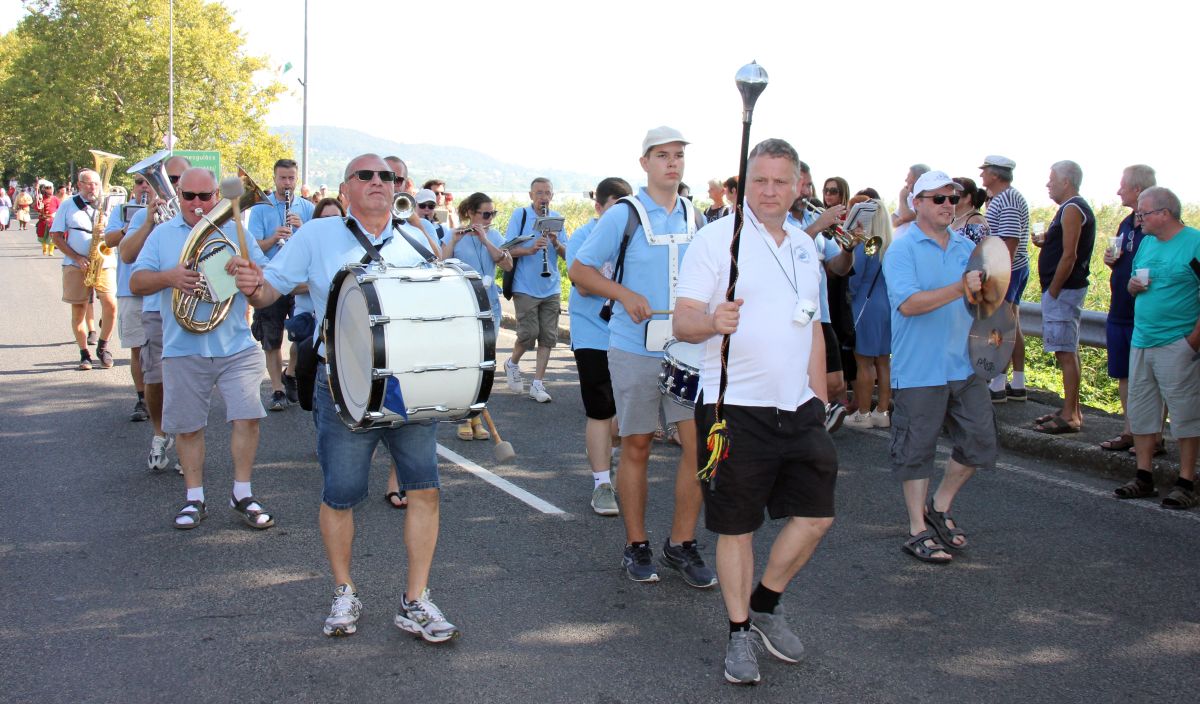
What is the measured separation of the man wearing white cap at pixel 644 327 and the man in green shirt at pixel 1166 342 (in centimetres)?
319

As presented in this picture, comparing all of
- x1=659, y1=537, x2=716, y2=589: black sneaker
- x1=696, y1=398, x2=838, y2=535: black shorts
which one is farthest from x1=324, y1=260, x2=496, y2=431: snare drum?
x1=659, y1=537, x2=716, y2=589: black sneaker

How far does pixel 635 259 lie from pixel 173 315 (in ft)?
8.67

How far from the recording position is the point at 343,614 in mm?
4523

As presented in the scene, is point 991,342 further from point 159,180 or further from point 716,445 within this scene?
point 159,180

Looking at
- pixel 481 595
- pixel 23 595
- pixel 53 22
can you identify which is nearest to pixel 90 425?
pixel 23 595

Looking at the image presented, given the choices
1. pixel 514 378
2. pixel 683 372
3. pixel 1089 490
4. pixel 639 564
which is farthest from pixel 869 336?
pixel 683 372

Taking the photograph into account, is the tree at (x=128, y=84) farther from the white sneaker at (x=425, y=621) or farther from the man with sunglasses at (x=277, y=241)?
the white sneaker at (x=425, y=621)

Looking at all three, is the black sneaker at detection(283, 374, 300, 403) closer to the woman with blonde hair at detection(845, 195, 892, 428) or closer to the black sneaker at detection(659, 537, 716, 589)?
the woman with blonde hair at detection(845, 195, 892, 428)

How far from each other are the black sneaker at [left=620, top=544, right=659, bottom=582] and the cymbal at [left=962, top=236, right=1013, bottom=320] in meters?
2.03

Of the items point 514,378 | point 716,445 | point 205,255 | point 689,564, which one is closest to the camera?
point 716,445

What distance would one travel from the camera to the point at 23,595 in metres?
4.97

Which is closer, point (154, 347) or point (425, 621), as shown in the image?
point (425, 621)

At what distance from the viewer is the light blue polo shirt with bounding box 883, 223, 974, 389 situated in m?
5.58

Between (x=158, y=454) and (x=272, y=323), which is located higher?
(x=272, y=323)
